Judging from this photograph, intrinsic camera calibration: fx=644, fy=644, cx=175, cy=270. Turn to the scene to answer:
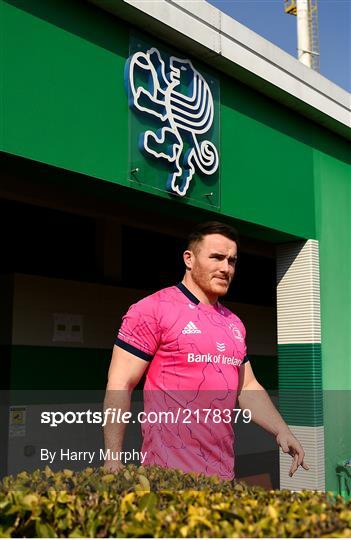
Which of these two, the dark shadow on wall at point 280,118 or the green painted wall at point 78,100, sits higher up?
the dark shadow on wall at point 280,118

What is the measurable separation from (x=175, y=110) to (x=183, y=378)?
266 cm

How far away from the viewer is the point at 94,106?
482 centimetres

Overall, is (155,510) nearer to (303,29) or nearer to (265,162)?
(265,162)

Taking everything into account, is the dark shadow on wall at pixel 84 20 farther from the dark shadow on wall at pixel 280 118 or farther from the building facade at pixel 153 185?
the dark shadow on wall at pixel 280 118

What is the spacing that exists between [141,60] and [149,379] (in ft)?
9.10

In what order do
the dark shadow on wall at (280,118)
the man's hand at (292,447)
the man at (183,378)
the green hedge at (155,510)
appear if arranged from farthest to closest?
the dark shadow on wall at (280,118), the man's hand at (292,447), the man at (183,378), the green hedge at (155,510)

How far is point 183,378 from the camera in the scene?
3.68 metres

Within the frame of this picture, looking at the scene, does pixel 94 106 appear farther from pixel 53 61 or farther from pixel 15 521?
pixel 15 521

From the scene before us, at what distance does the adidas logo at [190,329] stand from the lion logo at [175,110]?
6.14ft

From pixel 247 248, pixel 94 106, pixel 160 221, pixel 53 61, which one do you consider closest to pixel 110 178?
pixel 94 106

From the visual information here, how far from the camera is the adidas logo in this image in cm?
372

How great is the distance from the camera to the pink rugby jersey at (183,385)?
11.9 feet

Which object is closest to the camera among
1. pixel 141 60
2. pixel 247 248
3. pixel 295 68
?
pixel 141 60

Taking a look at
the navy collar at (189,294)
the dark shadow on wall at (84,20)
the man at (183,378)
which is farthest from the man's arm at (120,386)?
the dark shadow on wall at (84,20)
